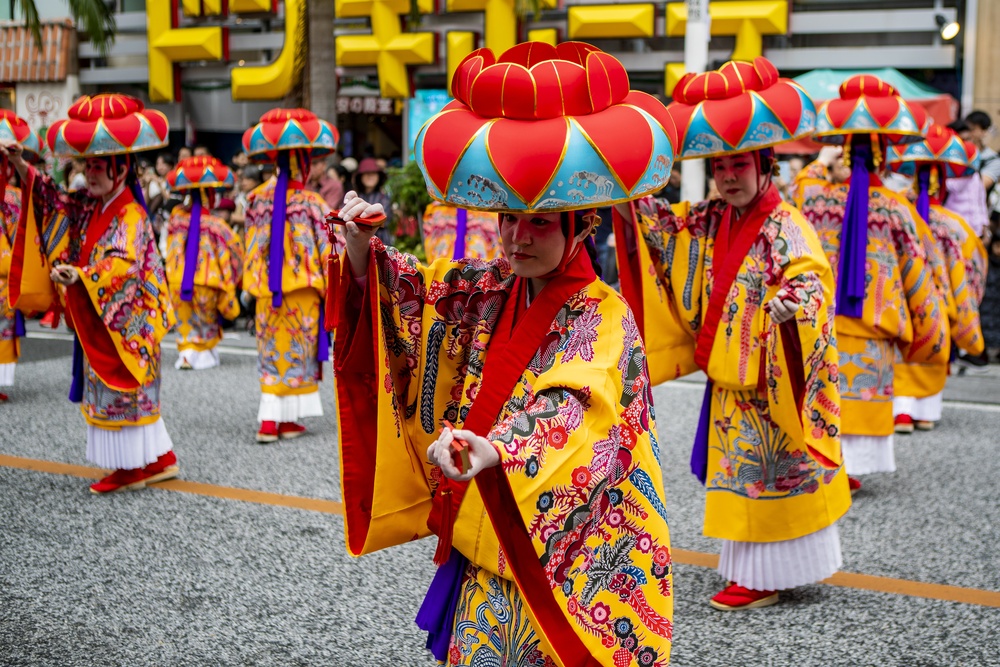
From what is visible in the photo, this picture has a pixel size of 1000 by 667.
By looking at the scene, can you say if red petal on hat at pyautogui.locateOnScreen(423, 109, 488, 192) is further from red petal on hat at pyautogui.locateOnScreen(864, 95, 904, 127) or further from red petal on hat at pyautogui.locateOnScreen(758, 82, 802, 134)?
red petal on hat at pyautogui.locateOnScreen(864, 95, 904, 127)

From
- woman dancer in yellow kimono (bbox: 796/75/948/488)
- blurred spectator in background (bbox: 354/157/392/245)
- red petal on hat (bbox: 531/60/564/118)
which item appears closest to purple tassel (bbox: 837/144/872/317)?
woman dancer in yellow kimono (bbox: 796/75/948/488)

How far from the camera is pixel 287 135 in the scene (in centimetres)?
680

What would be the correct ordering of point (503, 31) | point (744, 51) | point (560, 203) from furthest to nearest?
point (503, 31), point (744, 51), point (560, 203)

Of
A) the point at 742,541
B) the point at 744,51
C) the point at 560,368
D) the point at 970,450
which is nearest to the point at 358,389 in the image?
the point at 560,368

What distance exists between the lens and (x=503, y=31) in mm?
14500

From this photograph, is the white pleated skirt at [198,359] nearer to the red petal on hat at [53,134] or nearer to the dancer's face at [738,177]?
the red petal on hat at [53,134]

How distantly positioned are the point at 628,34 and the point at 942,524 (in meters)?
10.3

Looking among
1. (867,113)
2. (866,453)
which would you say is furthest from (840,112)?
(866,453)

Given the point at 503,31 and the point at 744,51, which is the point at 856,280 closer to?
the point at 744,51

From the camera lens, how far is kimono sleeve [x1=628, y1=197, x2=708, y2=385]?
3.86m

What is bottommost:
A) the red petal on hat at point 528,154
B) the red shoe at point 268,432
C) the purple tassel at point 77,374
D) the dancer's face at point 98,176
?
the red shoe at point 268,432

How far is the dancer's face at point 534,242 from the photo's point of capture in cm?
222

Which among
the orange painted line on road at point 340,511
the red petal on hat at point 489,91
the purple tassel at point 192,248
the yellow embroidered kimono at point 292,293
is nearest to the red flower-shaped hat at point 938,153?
the orange painted line on road at point 340,511

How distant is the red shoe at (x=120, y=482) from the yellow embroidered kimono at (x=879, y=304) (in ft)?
12.1
